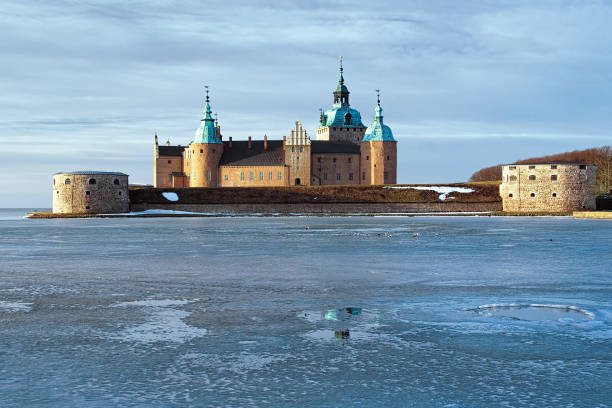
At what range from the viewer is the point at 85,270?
1975 centimetres

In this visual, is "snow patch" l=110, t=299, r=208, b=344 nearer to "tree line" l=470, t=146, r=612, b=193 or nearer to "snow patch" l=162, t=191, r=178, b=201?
"snow patch" l=162, t=191, r=178, b=201

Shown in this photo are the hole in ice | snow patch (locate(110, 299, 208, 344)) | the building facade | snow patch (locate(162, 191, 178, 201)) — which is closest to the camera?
snow patch (locate(110, 299, 208, 344))

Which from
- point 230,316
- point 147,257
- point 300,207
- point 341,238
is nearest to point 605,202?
point 300,207

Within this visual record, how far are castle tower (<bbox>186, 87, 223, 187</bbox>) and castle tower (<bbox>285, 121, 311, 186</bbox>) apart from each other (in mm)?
9522

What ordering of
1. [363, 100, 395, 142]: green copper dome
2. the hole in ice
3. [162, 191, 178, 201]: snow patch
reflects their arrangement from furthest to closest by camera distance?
[363, 100, 395, 142]: green copper dome
[162, 191, 178, 201]: snow patch
the hole in ice

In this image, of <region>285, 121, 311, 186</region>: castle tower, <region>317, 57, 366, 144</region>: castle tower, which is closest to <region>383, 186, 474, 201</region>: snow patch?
<region>285, 121, 311, 186</region>: castle tower

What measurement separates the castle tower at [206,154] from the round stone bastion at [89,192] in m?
15.4

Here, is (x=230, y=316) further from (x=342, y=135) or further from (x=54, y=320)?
(x=342, y=135)

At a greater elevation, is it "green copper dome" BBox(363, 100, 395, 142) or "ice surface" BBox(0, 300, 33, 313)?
"green copper dome" BBox(363, 100, 395, 142)

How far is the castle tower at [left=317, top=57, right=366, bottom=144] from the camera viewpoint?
3944 inches

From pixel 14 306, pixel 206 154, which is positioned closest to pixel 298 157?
pixel 206 154

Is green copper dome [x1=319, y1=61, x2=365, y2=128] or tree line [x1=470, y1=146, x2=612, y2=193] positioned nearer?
tree line [x1=470, y1=146, x2=612, y2=193]

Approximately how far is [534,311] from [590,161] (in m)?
88.0

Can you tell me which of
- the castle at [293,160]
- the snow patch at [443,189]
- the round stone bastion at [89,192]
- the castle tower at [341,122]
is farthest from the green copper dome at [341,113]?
the round stone bastion at [89,192]
